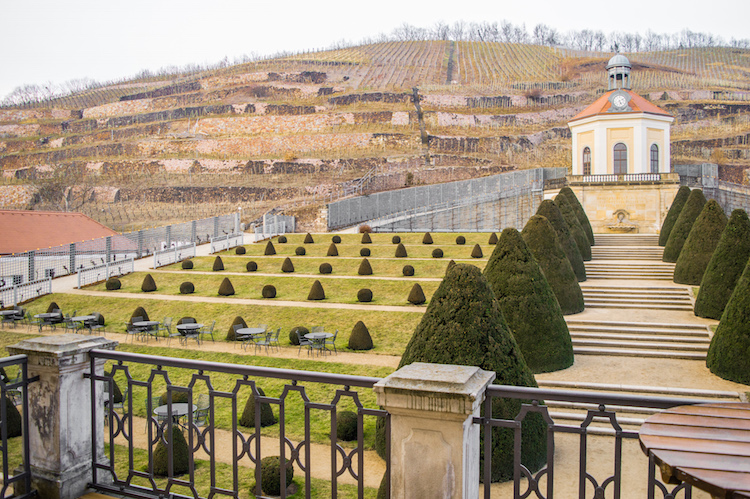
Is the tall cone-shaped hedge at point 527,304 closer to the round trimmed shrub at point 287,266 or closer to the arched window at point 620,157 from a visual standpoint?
the round trimmed shrub at point 287,266

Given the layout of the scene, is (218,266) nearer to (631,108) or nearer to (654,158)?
(631,108)

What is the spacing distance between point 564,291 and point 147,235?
1117 inches

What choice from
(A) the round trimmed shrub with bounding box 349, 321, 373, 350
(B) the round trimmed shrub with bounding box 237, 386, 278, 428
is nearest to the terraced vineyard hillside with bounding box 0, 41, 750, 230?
(A) the round trimmed shrub with bounding box 349, 321, 373, 350

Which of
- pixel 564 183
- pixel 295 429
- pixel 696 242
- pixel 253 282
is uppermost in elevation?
pixel 564 183

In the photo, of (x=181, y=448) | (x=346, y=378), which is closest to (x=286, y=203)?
(x=181, y=448)

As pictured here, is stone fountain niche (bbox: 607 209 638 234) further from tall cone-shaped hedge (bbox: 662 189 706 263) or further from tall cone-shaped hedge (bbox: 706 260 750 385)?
tall cone-shaped hedge (bbox: 706 260 750 385)

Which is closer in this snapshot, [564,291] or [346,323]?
[564,291]

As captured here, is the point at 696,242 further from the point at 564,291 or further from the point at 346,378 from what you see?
the point at 346,378

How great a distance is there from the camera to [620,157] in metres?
40.2

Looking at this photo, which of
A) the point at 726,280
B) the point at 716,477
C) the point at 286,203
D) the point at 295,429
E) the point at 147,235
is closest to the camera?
the point at 716,477

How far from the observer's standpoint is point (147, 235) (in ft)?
116

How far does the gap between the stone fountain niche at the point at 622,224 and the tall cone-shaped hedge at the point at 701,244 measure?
17.2 metres

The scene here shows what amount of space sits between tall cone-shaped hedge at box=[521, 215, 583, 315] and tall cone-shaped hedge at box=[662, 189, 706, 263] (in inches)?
382

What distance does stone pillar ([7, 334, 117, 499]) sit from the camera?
4.45 m
